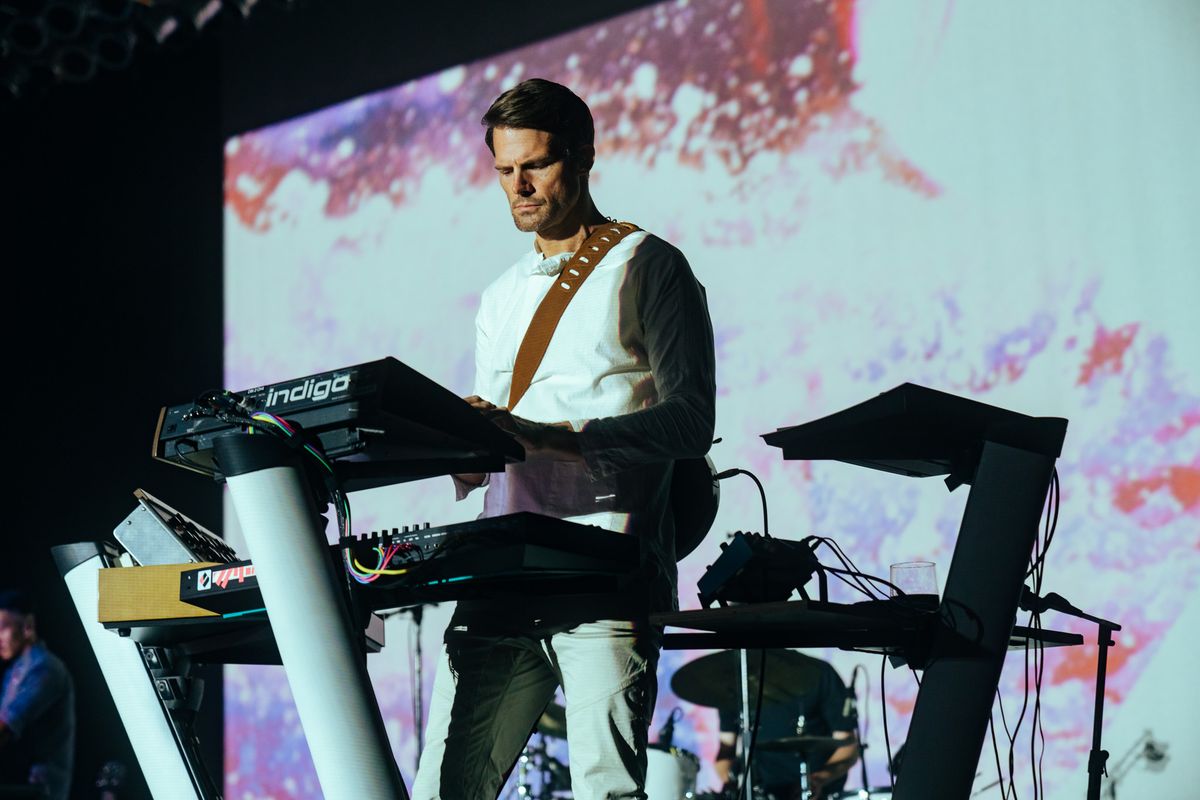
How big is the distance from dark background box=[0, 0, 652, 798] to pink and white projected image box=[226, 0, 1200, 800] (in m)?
0.59

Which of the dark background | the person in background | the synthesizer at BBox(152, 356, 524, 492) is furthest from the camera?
the dark background

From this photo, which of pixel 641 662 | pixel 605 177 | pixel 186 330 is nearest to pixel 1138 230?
pixel 605 177

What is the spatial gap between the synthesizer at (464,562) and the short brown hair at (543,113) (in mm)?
701

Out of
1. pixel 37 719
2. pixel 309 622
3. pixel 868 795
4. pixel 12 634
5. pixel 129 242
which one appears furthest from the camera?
pixel 129 242

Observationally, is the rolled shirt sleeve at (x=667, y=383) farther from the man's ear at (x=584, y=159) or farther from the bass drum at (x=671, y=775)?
the bass drum at (x=671, y=775)

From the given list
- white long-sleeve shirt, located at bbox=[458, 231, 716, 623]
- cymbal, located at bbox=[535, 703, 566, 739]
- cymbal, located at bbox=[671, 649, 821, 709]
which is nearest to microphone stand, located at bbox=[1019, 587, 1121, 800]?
white long-sleeve shirt, located at bbox=[458, 231, 716, 623]

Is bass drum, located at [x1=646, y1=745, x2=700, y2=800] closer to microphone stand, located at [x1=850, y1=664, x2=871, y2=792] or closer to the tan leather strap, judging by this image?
microphone stand, located at [x1=850, y1=664, x2=871, y2=792]

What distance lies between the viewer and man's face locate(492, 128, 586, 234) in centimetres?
199

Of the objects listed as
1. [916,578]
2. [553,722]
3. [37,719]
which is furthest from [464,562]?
[37,719]

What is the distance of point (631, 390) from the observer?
1.91 m

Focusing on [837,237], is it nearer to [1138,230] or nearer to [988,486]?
[1138,230]

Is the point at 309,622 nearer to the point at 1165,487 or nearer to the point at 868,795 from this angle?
the point at 868,795

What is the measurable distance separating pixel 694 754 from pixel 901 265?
6.35 ft

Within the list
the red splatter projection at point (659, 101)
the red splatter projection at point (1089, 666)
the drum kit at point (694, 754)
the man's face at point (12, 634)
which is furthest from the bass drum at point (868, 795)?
the man's face at point (12, 634)
